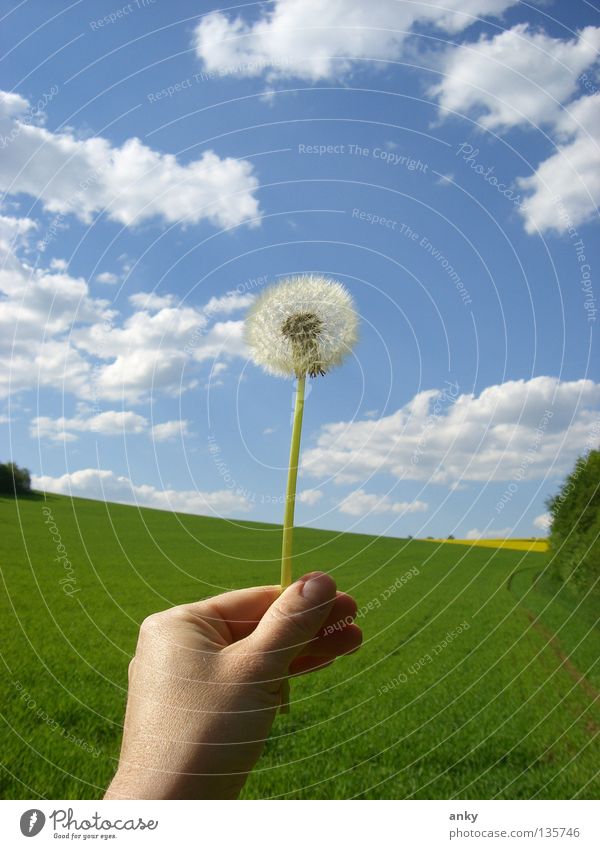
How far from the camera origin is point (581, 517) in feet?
72.2

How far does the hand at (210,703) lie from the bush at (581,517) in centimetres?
1938

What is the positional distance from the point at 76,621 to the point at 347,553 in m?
18.3

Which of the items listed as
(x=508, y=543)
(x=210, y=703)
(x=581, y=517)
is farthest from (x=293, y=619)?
(x=508, y=543)

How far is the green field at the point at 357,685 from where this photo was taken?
8.78 metres

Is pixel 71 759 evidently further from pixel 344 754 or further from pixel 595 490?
pixel 595 490

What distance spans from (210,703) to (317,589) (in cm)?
64

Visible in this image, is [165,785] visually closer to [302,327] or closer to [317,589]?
[317,589]

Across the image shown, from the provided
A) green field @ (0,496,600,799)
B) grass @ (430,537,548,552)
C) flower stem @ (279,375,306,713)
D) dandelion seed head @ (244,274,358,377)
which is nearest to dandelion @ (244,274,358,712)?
dandelion seed head @ (244,274,358,377)

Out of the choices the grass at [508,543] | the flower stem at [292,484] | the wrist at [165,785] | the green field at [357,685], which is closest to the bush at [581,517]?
the green field at [357,685]

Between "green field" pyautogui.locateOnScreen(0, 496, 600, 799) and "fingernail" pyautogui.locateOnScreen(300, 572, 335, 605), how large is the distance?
5224 mm
